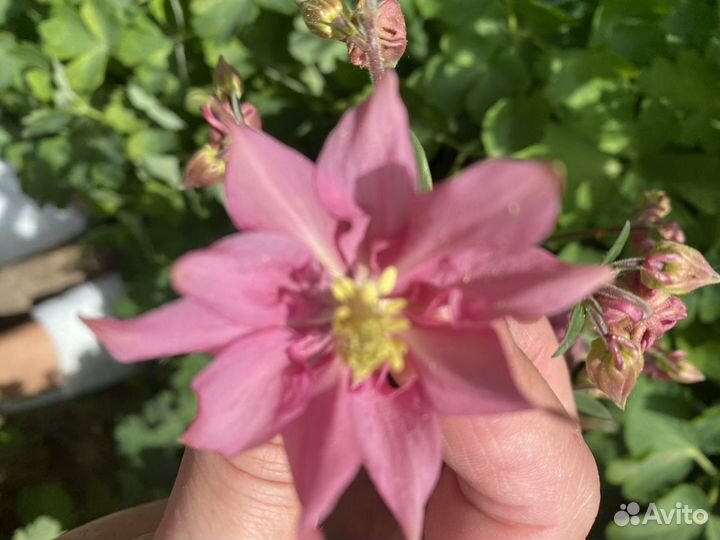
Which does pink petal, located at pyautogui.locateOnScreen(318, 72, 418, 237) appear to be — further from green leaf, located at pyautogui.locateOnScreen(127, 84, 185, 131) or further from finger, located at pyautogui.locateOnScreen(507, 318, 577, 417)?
green leaf, located at pyautogui.locateOnScreen(127, 84, 185, 131)

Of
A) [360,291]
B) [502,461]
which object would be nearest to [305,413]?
[360,291]

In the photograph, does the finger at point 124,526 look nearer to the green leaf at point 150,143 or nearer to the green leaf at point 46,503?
the green leaf at point 46,503

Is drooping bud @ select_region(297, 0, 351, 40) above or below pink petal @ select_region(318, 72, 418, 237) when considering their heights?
above

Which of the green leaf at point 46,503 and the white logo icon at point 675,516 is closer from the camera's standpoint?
the white logo icon at point 675,516

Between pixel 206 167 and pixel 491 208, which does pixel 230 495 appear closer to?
pixel 206 167

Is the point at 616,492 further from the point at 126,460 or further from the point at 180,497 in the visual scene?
the point at 126,460

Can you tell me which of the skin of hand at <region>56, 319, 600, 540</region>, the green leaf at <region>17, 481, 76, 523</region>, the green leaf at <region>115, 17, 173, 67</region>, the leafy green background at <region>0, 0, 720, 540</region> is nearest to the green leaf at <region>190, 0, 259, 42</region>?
the leafy green background at <region>0, 0, 720, 540</region>

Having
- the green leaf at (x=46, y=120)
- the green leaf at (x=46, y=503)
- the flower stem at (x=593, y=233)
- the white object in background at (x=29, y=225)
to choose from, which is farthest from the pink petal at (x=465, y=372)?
the white object in background at (x=29, y=225)

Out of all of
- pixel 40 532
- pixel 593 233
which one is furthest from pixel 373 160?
pixel 40 532
